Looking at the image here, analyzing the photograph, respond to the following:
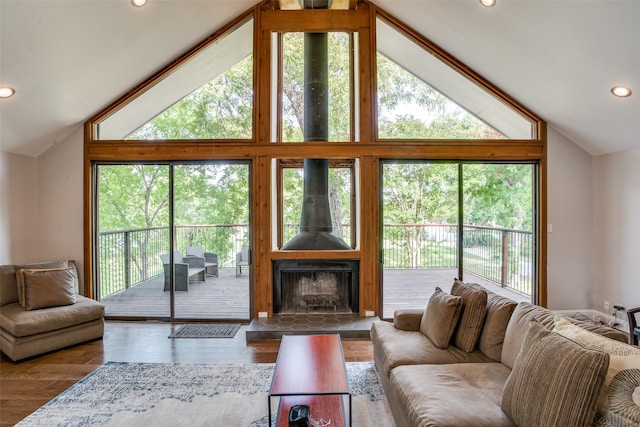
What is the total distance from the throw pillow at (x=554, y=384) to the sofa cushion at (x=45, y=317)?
159 inches

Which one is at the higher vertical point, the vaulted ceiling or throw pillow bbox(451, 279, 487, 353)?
the vaulted ceiling

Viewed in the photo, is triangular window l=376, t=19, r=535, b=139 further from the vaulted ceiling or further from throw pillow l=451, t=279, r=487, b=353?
throw pillow l=451, t=279, r=487, b=353

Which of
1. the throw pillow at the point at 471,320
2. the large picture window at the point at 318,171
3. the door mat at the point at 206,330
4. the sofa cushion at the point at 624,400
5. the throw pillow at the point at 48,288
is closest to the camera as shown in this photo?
the sofa cushion at the point at 624,400

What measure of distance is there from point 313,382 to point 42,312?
3.16m

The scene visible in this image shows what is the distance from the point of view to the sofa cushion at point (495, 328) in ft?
7.85

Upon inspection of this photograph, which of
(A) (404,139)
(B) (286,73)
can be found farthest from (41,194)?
(A) (404,139)

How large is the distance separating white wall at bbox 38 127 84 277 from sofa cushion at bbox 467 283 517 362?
4710 mm

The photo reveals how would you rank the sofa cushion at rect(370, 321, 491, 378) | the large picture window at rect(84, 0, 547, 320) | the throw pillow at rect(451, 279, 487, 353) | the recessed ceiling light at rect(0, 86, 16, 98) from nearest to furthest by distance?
the sofa cushion at rect(370, 321, 491, 378) → the throw pillow at rect(451, 279, 487, 353) → the recessed ceiling light at rect(0, 86, 16, 98) → the large picture window at rect(84, 0, 547, 320)

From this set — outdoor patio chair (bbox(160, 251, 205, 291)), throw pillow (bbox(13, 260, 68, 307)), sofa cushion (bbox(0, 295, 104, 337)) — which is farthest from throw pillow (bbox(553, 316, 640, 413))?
throw pillow (bbox(13, 260, 68, 307))

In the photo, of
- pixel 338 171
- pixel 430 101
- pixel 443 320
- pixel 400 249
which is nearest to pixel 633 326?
pixel 443 320

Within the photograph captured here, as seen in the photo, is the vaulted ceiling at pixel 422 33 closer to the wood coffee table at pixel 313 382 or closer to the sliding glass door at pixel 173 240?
the sliding glass door at pixel 173 240

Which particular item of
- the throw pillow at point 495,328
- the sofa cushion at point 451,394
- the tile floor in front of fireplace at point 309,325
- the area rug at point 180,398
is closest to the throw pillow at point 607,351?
the sofa cushion at point 451,394

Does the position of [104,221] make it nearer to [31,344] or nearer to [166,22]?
[31,344]

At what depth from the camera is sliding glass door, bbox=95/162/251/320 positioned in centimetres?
449
